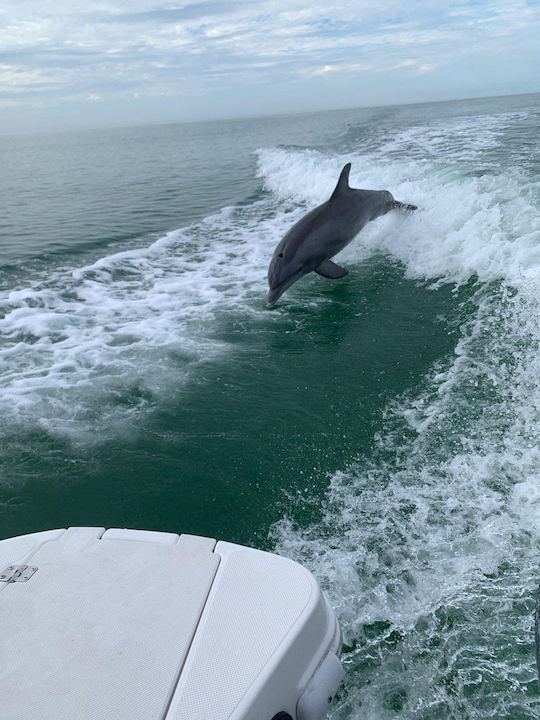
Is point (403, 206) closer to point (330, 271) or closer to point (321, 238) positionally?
point (321, 238)

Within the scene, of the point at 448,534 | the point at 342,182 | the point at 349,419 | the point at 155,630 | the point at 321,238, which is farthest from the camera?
the point at 342,182

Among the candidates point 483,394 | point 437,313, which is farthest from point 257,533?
point 437,313

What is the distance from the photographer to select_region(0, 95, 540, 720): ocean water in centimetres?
369

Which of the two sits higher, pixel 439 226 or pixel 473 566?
pixel 439 226

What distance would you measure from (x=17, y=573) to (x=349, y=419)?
3.82 meters

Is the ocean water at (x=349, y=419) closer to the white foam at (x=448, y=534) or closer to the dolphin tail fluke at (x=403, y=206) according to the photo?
the white foam at (x=448, y=534)

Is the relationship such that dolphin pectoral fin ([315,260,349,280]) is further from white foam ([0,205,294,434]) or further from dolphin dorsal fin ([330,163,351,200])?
dolphin dorsal fin ([330,163,351,200])

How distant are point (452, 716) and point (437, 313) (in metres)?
6.26

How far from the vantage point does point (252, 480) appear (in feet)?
17.3

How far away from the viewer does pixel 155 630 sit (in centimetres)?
251

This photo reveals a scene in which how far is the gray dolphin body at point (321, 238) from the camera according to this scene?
9.30 meters

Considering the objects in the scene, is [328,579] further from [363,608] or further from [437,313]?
[437,313]

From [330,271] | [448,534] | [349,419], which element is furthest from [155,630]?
[330,271]

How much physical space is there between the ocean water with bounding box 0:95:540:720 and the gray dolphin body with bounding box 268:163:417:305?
43cm
